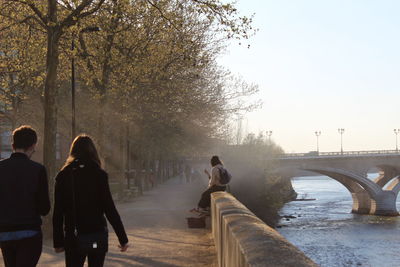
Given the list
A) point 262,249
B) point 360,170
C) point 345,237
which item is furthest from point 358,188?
point 262,249

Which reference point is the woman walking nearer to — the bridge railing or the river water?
the river water

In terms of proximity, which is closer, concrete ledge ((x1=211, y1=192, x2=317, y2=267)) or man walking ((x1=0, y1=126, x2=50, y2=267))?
concrete ledge ((x1=211, y1=192, x2=317, y2=267))

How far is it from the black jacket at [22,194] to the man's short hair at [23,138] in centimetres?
7

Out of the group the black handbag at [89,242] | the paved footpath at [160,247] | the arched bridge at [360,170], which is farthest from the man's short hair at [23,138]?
the arched bridge at [360,170]

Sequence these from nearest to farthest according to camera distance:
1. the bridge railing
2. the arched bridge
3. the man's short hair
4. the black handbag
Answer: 1. the black handbag
2. the man's short hair
3. the arched bridge
4. the bridge railing

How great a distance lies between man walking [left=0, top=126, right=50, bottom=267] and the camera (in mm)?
4367

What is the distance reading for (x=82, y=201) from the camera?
440cm

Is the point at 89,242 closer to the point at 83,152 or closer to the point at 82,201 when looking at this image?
the point at 82,201

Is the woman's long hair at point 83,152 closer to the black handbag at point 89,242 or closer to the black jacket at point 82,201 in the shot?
the black jacket at point 82,201

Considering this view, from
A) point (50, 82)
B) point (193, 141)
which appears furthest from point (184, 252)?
point (193, 141)

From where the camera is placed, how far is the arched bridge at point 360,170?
68188 millimetres

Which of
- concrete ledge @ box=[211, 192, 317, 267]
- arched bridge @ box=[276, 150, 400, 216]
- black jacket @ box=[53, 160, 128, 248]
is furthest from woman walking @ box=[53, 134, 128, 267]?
arched bridge @ box=[276, 150, 400, 216]

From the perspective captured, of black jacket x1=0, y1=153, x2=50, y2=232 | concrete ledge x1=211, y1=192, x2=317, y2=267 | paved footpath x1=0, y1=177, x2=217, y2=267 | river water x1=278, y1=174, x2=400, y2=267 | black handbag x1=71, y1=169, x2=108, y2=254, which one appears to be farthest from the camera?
river water x1=278, y1=174, x2=400, y2=267

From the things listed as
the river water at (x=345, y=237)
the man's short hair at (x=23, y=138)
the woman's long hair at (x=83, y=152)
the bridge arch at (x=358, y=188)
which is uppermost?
the man's short hair at (x=23, y=138)
